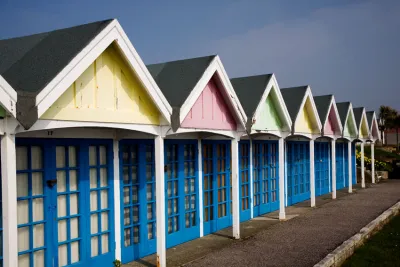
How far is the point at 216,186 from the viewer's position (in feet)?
37.0

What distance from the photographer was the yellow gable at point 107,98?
6.06m

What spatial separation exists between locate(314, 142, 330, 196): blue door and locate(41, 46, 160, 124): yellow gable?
11969 millimetres

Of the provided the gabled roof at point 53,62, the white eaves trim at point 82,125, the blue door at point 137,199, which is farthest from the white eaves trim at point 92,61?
the blue door at point 137,199

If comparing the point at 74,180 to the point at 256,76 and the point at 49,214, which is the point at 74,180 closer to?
the point at 49,214

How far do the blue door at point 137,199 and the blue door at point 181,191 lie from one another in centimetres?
54

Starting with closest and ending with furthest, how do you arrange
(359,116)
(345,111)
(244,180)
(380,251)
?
1. (380,251)
2. (244,180)
3. (345,111)
4. (359,116)

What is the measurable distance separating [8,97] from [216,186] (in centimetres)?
698

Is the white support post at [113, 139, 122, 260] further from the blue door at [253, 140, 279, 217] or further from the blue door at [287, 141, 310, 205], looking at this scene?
the blue door at [287, 141, 310, 205]

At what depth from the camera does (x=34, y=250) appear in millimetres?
6473

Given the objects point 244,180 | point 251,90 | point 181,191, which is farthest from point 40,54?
point 244,180

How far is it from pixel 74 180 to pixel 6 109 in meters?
2.48

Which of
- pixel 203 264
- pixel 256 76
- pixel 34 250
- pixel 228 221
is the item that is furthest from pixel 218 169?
pixel 34 250

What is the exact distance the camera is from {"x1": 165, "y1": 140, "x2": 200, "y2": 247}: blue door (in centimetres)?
961

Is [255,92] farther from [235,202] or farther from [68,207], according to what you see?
[68,207]
